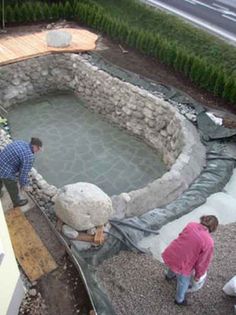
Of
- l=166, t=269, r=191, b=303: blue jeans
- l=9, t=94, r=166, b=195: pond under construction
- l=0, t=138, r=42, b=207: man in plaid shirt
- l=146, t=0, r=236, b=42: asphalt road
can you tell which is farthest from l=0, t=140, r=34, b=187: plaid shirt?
l=146, t=0, r=236, b=42: asphalt road

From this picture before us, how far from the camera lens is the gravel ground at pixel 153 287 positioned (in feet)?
22.9

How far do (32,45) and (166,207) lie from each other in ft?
28.2

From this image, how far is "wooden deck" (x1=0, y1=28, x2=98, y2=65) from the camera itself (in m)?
14.1

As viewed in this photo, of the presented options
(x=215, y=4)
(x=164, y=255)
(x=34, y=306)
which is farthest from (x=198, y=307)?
(x=215, y=4)

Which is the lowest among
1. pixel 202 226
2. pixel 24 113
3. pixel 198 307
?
pixel 24 113

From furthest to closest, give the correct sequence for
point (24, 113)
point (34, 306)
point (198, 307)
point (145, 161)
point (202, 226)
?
point (24, 113)
point (145, 161)
point (198, 307)
point (34, 306)
point (202, 226)

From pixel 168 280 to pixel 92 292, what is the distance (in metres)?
1.38

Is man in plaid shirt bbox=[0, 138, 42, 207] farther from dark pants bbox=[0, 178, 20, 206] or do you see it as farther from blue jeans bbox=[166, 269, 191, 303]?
blue jeans bbox=[166, 269, 191, 303]

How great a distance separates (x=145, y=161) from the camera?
Answer: 483 inches

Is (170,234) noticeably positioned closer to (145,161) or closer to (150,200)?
(150,200)

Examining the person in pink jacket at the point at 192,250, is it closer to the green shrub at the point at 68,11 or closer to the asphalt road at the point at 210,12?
the asphalt road at the point at 210,12

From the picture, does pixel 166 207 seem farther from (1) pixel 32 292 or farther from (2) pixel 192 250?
(1) pixel 32 292

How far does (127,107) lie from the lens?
1321 cm

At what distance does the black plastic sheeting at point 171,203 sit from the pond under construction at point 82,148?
5.54 feet
